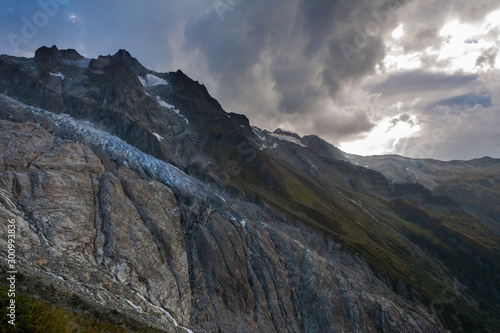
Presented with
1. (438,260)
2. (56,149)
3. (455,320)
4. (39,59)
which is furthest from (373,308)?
(39,59)

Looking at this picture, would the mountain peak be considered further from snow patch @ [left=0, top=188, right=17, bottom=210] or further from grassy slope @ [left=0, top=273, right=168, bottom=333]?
grassy slope @ [left=0, top=273, right=168, bottom=333]

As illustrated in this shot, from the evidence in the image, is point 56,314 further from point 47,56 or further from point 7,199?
point 47,56

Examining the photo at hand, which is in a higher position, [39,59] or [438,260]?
[39,59]

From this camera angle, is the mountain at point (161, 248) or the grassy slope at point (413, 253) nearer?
the mountain at point (161, 248)

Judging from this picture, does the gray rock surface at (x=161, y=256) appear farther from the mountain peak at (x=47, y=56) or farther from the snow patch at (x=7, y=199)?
the mountain peak at (x=47, y=56)

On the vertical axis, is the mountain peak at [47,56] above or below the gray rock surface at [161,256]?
above

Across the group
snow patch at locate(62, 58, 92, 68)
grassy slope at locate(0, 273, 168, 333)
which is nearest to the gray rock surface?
grassy slope at locate(0, 273, 168, 333)

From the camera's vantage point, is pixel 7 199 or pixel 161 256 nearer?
pixel 7 199

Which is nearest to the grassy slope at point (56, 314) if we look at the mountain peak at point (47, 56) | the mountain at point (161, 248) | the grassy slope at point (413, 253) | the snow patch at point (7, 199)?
the mountain at point (161, 248)

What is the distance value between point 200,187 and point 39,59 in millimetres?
161812

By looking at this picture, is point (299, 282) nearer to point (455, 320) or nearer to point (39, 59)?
point (455, 320)

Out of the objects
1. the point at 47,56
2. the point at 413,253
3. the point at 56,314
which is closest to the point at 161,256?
the point at 56,314

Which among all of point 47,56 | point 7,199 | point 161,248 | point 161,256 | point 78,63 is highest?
point 78,63

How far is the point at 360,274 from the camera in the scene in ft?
287
